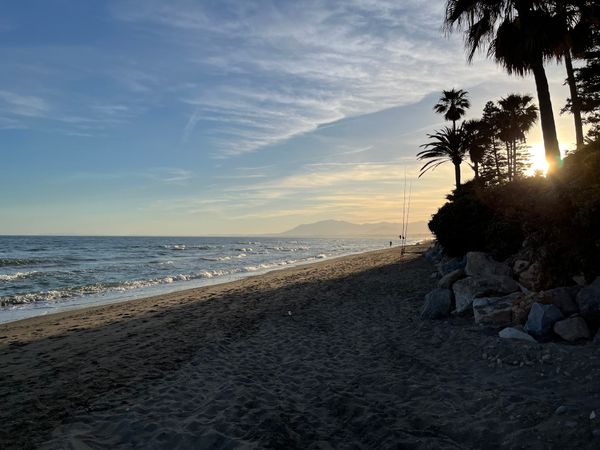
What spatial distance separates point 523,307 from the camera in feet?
25.6

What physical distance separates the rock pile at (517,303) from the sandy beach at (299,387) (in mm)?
387

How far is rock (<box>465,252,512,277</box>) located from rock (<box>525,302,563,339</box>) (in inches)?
100

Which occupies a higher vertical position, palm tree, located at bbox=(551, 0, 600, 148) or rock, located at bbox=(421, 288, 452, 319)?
palm tree, located at bbox=(551, 0, 600, 148)

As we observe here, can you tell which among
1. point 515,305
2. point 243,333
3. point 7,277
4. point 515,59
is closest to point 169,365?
point 243,333

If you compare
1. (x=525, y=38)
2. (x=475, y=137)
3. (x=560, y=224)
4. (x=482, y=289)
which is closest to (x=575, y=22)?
(x=525, y=38)

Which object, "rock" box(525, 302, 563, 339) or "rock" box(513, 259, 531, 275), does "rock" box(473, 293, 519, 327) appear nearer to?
"rock" box(525, 302, 563, 339)

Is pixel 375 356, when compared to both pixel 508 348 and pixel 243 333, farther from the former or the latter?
pixel 243 333

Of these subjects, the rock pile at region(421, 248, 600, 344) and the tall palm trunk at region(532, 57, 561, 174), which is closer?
the rock pile at region(421, 248, 600, 344)

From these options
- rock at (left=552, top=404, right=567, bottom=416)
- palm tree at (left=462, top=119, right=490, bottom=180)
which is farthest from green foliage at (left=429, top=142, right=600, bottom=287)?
palm tree at (left=462, top=119, right=490, bottom=180)

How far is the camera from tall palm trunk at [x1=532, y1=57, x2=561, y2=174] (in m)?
14.1

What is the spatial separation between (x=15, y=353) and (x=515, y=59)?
18178 millimetres

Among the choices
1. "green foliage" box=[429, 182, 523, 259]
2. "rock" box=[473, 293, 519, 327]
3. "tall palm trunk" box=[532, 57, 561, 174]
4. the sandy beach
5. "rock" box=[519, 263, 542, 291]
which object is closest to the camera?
the sandy beach

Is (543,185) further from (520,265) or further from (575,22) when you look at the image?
(575,22)

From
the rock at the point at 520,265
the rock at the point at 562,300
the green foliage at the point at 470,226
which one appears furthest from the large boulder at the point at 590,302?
the green foliage at the point at 470,226
